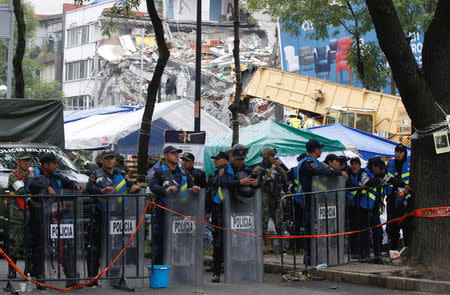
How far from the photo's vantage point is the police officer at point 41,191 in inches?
375

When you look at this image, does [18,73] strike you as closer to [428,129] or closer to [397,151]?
[397,151]

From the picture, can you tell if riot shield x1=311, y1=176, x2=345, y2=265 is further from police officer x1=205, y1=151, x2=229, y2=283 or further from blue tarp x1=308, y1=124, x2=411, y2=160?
blue tarp x1=308, y1=124, x2=411, y2=160

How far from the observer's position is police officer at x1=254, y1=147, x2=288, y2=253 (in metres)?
14.3

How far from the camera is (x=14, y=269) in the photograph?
9.70 meters

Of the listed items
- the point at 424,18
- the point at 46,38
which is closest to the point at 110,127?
the point at 424,18

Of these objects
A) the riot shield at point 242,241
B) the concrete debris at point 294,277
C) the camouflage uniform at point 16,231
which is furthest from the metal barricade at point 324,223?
the camouflage uniform at point 16,231

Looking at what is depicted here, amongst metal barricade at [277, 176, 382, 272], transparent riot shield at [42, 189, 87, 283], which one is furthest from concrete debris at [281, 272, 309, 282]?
transparent riot shield at [42, 189, 87, 283]

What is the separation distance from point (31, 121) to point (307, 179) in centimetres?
804

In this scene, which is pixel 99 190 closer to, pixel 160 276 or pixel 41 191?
pixel 41 191

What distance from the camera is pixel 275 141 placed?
18.7 metres

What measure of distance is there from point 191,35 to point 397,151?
63704 millimetres

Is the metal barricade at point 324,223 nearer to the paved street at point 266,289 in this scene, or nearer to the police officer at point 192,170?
the paved street at point 266,289

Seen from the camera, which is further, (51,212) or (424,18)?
(424,18)

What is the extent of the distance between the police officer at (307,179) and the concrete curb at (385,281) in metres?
0.46
